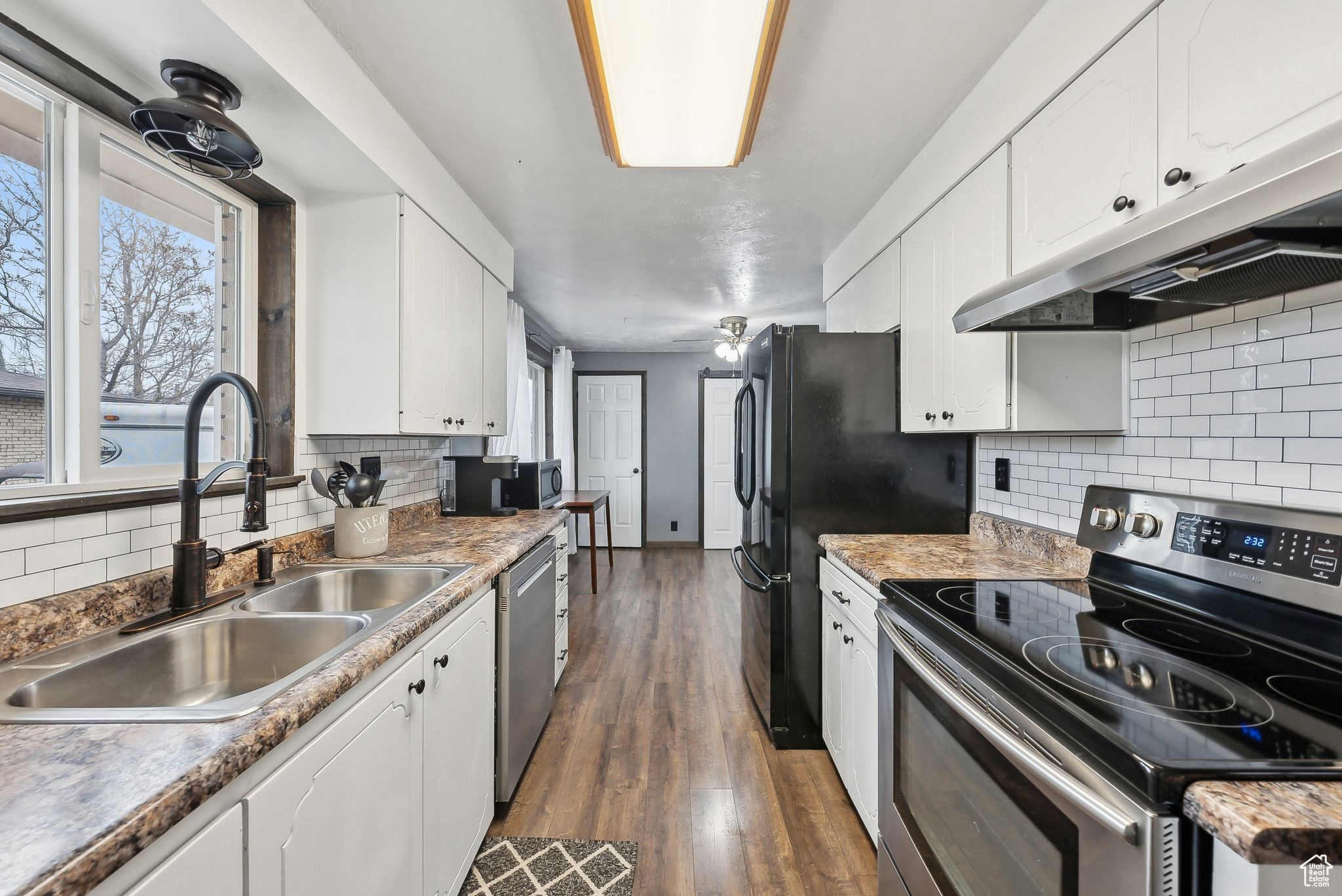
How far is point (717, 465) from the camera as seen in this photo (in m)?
6.46

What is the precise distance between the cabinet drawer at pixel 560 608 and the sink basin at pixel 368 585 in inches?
39.4

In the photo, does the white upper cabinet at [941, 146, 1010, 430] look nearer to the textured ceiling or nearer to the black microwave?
the textured ceiling

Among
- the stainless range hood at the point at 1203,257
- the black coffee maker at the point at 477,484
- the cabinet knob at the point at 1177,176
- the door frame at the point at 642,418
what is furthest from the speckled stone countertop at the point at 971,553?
the door frame at the point at 642,418

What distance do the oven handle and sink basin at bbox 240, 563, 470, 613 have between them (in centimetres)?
124

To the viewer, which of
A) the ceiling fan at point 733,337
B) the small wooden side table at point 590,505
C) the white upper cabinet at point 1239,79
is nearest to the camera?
the white upper cabinet at point 1239,79

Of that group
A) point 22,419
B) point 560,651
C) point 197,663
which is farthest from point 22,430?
point 560,651

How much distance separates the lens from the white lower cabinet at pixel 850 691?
1.68 meters

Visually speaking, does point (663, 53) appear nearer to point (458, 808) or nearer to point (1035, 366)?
point (1035, 366)

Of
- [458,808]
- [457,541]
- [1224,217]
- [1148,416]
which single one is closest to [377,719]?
[458,808]

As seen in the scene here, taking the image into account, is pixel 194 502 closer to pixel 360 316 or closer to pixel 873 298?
pixel 360 316

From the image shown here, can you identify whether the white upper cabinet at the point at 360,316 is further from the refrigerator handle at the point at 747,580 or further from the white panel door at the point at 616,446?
the white panel door at the point at 616,446

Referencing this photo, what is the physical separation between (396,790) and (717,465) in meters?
5.44

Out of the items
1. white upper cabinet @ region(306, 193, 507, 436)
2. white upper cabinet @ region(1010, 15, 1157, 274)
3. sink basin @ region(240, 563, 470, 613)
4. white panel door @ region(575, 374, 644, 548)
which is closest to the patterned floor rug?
sink basin @ region(240, 563, 470, 613)

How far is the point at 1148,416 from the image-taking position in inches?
58.4
